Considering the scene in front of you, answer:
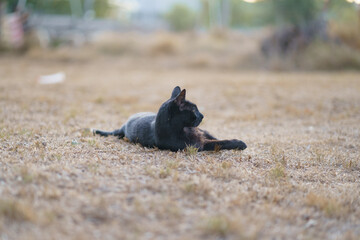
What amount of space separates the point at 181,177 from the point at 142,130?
1.24 meters

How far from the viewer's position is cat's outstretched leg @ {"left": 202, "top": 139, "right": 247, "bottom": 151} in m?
4.25

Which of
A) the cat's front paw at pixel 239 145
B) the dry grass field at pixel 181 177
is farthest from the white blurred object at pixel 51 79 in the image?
the cat's front paw at pixel 239 145

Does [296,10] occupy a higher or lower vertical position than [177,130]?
higher

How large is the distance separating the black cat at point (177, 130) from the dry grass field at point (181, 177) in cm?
12

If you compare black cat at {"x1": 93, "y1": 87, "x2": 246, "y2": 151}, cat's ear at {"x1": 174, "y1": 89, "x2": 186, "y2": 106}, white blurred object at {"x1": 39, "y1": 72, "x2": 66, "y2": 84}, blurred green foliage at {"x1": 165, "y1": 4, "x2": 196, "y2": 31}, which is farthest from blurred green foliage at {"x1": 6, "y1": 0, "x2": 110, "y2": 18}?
cat's ear at {"x1": 174, "y1": 89, "x2": 186, "y2": 106}

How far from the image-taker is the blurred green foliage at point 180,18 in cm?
3044

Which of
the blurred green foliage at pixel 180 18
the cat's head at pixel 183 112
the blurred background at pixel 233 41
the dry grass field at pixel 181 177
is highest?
the blurred green foliage at pixel 180 18

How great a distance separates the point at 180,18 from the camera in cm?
3070

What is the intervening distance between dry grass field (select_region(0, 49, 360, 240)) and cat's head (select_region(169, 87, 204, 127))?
1.25 ft

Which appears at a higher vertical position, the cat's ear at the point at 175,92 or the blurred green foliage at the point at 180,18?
the blurred green foliage at the point at 180,18

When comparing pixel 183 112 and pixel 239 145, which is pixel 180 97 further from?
pixel 239 145

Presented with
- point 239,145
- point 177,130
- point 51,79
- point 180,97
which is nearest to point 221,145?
point 239,145

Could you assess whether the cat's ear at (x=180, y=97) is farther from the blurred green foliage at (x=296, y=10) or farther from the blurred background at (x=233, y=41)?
the blurred green foliage at (x=296, y=10)

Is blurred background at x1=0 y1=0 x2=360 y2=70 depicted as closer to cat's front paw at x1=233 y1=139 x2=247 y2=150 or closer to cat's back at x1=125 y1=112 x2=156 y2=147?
cat's front paw at x1=233 y1=139 x2=247 y2=150
